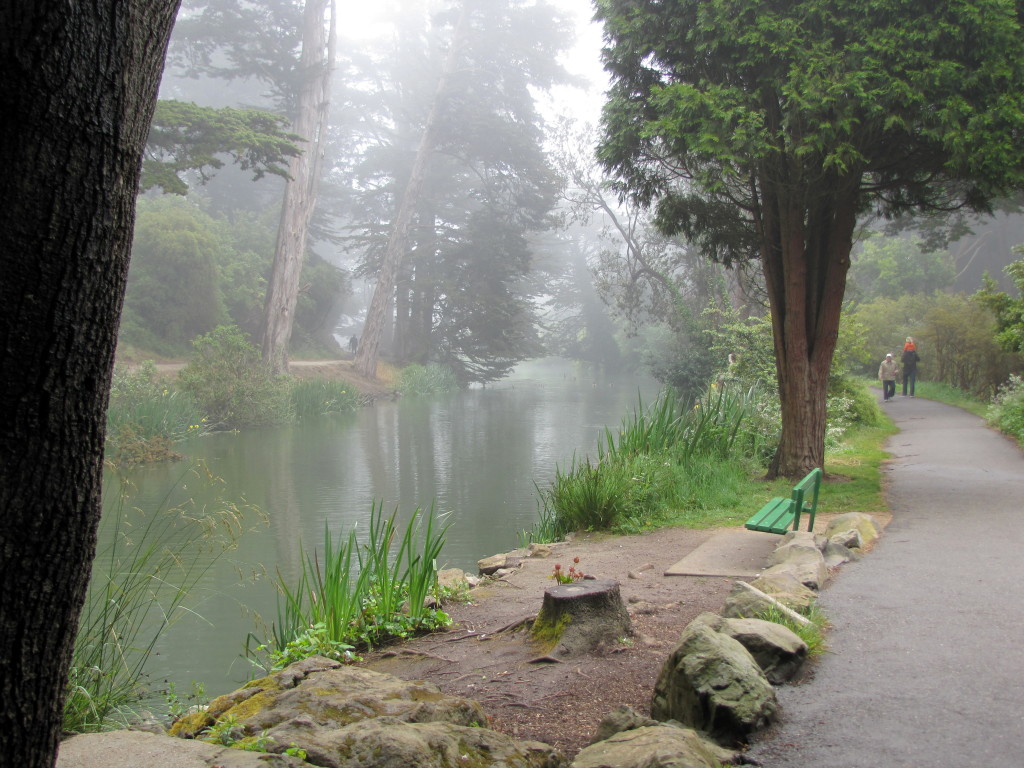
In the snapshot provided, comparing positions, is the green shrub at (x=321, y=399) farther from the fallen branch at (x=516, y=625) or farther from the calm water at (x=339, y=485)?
the fallen branch at (x=516, y=625)

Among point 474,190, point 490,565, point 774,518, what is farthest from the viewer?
point 474,190

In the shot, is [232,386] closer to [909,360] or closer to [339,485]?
[339,485]

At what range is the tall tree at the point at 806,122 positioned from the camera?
27.9 feet

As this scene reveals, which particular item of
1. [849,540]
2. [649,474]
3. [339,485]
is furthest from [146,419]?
[849,540]

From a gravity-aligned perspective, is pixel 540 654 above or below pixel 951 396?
below

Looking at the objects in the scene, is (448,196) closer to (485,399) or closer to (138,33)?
(485,399)

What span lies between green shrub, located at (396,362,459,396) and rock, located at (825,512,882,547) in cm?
2521

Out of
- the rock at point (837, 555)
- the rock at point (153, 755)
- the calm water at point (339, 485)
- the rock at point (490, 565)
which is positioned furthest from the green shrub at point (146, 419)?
the rock at point (153, 755)

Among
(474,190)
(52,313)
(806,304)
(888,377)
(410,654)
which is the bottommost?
(410,654)

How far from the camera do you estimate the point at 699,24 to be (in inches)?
369

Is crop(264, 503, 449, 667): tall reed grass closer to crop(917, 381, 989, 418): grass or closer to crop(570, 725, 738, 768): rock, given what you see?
crop(570, 725, 738, 768): rock

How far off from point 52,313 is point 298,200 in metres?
25.8

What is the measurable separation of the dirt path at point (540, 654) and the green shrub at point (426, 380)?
25.6 metres

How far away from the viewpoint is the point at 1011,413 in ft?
48.6
